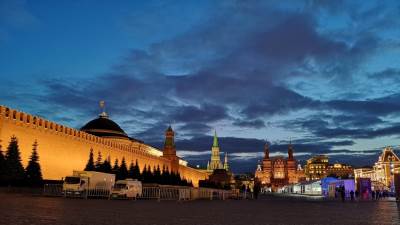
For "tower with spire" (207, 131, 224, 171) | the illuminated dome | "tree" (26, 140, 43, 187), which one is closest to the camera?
"tree" (26, 140, 43, 187)

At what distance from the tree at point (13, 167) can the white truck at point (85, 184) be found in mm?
3287

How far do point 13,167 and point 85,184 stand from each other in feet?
16.7

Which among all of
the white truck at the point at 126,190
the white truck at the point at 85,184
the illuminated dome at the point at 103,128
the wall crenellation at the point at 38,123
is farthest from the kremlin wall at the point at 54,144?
the illuminated dome at the point at 103,128

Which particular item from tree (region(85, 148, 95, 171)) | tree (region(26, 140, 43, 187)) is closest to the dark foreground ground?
tree (region(26, 140, 43, 187))

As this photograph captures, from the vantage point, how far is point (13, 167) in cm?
2617

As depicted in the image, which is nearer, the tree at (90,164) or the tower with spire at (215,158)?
the tree at (90,164)

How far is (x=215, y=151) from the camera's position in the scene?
15088 centimetres

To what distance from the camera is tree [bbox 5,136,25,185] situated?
25100mm

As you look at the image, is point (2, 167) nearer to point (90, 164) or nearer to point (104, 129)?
point (90, 164)

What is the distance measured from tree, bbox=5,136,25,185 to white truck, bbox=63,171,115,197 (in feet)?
10.8

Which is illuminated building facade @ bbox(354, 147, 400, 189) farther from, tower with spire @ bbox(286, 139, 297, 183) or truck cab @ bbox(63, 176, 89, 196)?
truck cab @ bbox(63, 176, 89, 196)

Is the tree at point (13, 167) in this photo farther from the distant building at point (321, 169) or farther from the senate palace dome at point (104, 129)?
the distant building at point (321, 169)

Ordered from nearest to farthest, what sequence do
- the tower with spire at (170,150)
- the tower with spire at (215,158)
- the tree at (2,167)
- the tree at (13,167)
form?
the tree at (2,167) → the tree at (13,167) → the tower with spire at (170,150) → the tower with spire at (215,158)

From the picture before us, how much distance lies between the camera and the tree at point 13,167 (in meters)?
25.1
